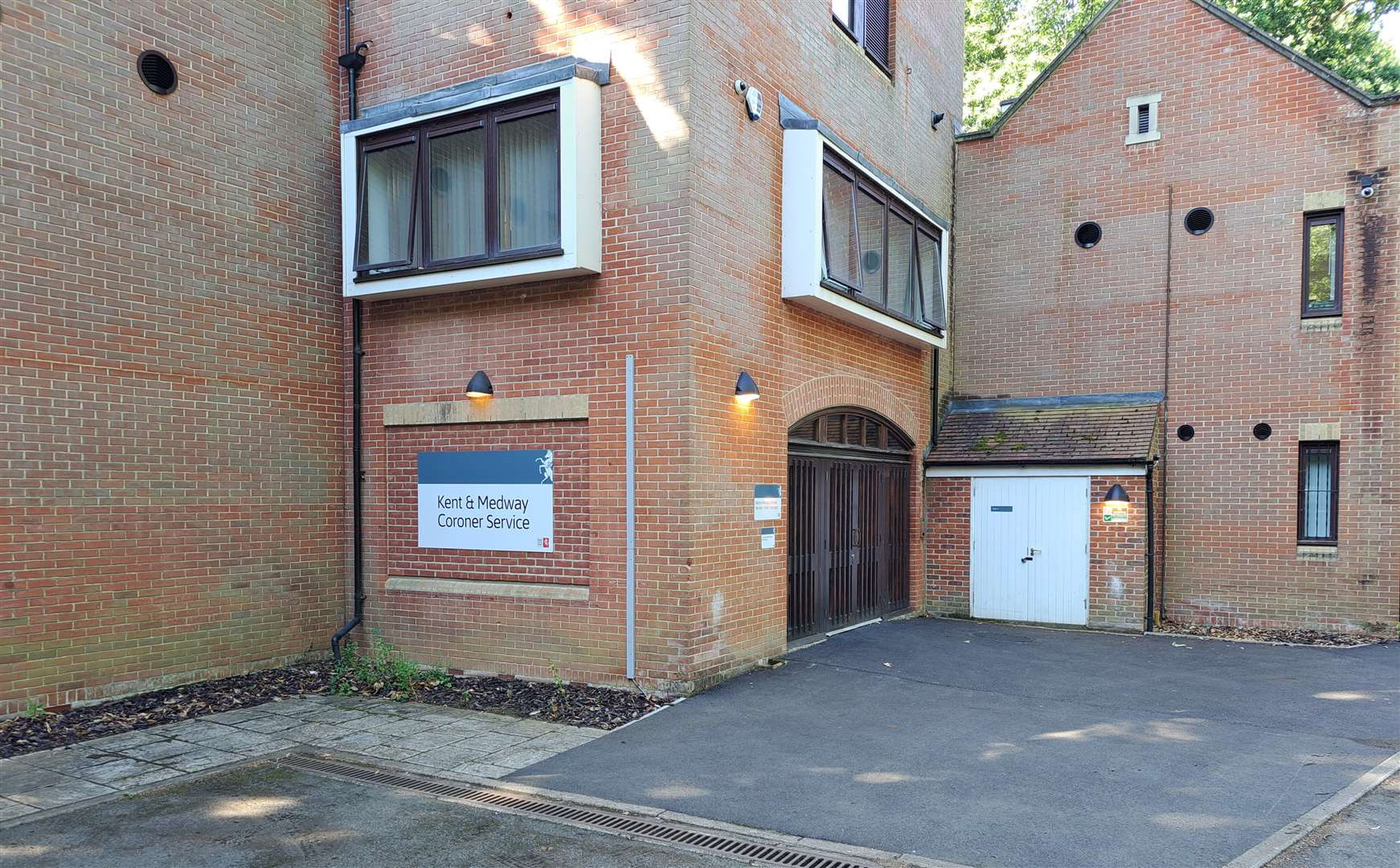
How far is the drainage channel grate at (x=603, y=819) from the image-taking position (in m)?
4.94

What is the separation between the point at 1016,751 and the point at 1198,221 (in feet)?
29.3

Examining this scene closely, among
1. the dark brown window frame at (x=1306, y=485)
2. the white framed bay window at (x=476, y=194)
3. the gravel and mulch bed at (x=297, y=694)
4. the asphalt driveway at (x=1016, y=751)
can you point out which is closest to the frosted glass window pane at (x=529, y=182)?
the white framed bay window at (x=476, y=194)

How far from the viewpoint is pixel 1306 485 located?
11.9 meters

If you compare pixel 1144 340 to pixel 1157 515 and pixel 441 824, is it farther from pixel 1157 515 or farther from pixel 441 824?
pixel 441 824

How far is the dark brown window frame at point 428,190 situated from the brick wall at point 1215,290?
25.7ft

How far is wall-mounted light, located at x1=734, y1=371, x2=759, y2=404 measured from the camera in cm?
876

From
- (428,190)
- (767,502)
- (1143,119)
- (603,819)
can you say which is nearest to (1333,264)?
(1143,119)

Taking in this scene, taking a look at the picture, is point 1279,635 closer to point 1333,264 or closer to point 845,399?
point 1333,264

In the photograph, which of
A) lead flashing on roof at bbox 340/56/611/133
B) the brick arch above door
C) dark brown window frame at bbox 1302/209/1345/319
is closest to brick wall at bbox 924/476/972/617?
the brick arch above door

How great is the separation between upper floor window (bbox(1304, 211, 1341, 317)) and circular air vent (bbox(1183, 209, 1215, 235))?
42.4 inches

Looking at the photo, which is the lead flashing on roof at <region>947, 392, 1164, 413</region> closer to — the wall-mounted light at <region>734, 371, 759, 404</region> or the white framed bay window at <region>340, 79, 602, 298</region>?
the wall-mounted light at <region>734, 371, 759, 404</region>

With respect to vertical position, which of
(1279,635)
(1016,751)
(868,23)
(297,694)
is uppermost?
(868,23)

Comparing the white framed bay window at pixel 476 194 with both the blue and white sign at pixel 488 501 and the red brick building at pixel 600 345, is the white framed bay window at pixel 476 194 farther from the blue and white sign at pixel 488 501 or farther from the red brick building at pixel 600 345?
the blue and white sign at pixel 488 501

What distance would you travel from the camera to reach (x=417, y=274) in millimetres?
9023
